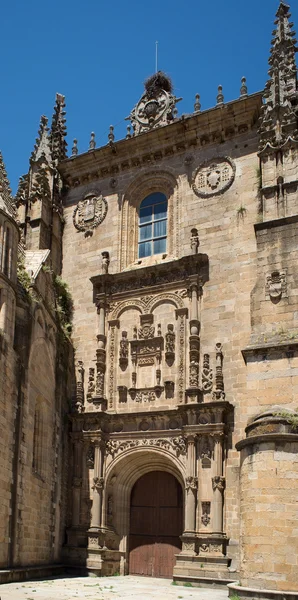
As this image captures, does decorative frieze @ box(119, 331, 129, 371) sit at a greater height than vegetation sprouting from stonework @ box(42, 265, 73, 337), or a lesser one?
lesser

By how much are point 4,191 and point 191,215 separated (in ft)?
19.0

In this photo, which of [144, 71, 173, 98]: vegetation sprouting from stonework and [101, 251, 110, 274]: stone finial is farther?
[144, 71, 173, 98]: vegetation sprouting from stonework

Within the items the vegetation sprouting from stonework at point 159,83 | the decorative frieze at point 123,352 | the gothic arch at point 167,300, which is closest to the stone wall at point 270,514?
the gothic arch at point 167,300

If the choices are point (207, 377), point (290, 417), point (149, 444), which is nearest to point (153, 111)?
point (207, 377)

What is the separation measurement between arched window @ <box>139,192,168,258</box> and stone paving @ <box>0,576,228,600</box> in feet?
32.8

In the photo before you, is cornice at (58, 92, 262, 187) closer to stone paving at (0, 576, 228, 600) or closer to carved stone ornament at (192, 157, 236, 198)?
carved stone ornament at (192, 157, 236, 198)

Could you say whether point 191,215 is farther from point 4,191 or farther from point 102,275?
point 4,191

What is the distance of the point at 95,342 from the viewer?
22453mm

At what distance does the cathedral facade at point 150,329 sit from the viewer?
58.3 ft

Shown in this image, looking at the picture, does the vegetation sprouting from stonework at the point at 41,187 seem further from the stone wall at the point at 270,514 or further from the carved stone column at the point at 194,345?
the stone wall at the point at 270,514

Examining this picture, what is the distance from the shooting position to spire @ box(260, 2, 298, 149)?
2014 centimetres

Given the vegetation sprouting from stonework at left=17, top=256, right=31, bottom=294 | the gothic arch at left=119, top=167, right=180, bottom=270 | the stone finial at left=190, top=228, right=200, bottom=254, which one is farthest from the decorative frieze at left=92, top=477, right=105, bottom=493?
the stone finial at left=190, top=228, right=200, bottom=254

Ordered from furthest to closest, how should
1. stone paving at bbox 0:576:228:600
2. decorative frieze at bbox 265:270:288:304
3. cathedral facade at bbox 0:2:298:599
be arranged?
1. cathedral facade at bbox 0:2:298:599
2. decorative frieze at bbox 265:270:288:304
3. stone paving at bbox 0:576:228:600

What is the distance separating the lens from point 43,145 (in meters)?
25.4
